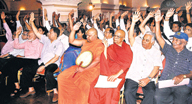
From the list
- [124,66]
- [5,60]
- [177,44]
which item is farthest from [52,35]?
[177,44]

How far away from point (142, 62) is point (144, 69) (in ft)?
0.39

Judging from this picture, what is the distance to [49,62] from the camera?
3562 mm

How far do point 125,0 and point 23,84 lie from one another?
38.2ft

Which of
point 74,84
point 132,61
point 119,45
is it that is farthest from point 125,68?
point 74,84

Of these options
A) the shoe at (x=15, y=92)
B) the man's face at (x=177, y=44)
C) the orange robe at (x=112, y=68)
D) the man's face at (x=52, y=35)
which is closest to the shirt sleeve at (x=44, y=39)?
the man's face at (x=52, y=35)

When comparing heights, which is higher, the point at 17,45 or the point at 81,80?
the point at 17,45

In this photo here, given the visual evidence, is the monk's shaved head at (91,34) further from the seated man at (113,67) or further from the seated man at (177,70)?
the seated man at (177,70)

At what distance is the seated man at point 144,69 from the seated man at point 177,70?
0.44 feet

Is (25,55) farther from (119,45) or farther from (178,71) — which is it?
(178,71)

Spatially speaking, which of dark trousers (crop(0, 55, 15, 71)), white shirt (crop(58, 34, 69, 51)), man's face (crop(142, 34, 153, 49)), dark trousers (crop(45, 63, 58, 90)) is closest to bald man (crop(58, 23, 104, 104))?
dark trousers (crop(45, 63, 58, 90))

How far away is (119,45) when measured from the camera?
2.92 meters

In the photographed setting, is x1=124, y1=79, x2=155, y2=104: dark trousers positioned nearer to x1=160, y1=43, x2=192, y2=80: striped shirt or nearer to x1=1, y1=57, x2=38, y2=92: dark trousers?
x1=160, y1=43, x2=192, y2=80: striped shirt

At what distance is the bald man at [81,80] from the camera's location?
2848 mm

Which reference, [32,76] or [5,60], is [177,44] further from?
[5,60]
